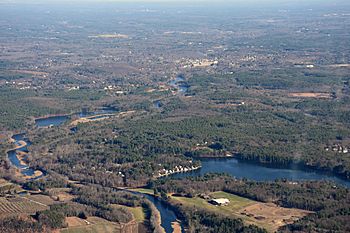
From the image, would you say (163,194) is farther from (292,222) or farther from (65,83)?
(65,83)

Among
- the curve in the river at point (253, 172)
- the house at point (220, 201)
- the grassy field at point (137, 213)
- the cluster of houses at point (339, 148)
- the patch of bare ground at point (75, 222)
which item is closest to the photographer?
the patch of bare ground at point (75, 222)

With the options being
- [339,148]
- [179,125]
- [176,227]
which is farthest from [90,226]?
[179,125]

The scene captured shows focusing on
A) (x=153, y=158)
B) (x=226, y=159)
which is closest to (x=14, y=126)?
(x=153, y=158)

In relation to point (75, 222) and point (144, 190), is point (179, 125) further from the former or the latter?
point (75, 222)

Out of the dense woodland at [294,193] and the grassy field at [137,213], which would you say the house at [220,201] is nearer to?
the dense woodland at [294,193]

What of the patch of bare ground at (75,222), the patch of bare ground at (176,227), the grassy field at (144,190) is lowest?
the grassy field at (144,190)

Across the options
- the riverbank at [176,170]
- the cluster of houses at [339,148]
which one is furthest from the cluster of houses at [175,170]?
the cluster of houses at [339,148]

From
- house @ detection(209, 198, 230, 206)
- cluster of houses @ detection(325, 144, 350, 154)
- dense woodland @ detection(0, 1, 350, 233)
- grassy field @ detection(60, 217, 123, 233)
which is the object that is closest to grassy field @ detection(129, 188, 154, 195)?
dense woodland @ detection(0, 1, 350, 233)

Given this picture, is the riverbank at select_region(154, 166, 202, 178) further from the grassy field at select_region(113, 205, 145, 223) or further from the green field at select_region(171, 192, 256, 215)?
the grassy field at select_region(113, 205, 145, 223)

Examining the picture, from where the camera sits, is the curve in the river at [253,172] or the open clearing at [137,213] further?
the curve in the river at [253,172]
